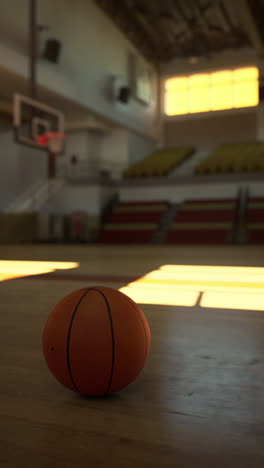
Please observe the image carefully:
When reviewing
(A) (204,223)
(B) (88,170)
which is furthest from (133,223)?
(B) (88,170)

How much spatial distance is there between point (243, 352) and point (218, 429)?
0.99 m

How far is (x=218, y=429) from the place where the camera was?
4.89 feet

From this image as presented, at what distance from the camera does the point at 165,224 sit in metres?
14.8

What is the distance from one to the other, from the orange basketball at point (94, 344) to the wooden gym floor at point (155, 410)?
0.10 m

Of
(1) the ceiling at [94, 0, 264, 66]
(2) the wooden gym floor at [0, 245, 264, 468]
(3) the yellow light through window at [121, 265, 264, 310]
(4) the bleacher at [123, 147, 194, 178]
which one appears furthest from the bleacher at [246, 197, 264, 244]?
(2) the wooden gym floor at [0, 245, 264, 468]

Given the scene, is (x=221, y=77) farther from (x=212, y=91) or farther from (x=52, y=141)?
(x=52, y=141)

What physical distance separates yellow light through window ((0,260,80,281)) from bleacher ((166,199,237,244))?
6602mm

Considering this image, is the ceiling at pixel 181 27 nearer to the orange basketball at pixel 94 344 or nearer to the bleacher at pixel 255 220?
the bleacher at pixel 255 220

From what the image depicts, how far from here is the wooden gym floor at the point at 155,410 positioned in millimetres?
1333

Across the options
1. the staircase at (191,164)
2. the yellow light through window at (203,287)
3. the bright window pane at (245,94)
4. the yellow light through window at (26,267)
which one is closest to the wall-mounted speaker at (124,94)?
the staircase at (191,164)

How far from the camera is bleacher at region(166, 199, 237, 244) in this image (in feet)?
44.2

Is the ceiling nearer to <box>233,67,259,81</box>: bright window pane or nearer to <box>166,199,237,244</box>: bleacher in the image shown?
<box>233,67,259,81</box>: bright window pane

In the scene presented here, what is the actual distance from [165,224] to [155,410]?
43.3 ft

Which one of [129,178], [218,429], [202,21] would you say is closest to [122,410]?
[218,429]
